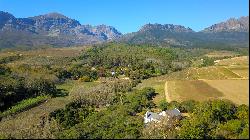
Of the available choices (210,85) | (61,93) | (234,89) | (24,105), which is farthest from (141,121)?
(210,85)

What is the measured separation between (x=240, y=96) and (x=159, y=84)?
30.5 m

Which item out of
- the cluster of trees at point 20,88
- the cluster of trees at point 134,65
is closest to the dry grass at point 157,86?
the cluster of trees at point 134,65

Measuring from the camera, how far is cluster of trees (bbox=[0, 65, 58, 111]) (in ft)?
254

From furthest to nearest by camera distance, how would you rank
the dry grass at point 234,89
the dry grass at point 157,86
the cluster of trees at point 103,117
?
1. the dry grass at point 157,86
2. the dry grass at point 234,89
3. the cluster of trees at point 103,117

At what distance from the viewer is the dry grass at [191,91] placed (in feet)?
252

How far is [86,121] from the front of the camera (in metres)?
57.6

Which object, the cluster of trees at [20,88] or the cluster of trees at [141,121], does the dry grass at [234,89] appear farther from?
the cluster of trees at [20,88]

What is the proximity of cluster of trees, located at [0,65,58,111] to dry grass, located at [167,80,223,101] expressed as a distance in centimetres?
2547

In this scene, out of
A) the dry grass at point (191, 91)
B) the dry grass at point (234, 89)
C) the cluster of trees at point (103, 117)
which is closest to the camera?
the cluster of trees at point (103, 117)

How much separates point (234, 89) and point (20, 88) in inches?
1649

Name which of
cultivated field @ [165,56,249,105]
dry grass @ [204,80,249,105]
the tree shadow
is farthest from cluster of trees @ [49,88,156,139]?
dry grass @ [204,80,249,105]

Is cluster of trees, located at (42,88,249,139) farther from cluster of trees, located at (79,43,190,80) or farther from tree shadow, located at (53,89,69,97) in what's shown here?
cluster of trees, located at (79,43,190,80)

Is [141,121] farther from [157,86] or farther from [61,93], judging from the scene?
[157,86]

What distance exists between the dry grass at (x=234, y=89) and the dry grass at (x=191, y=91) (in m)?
1.61
